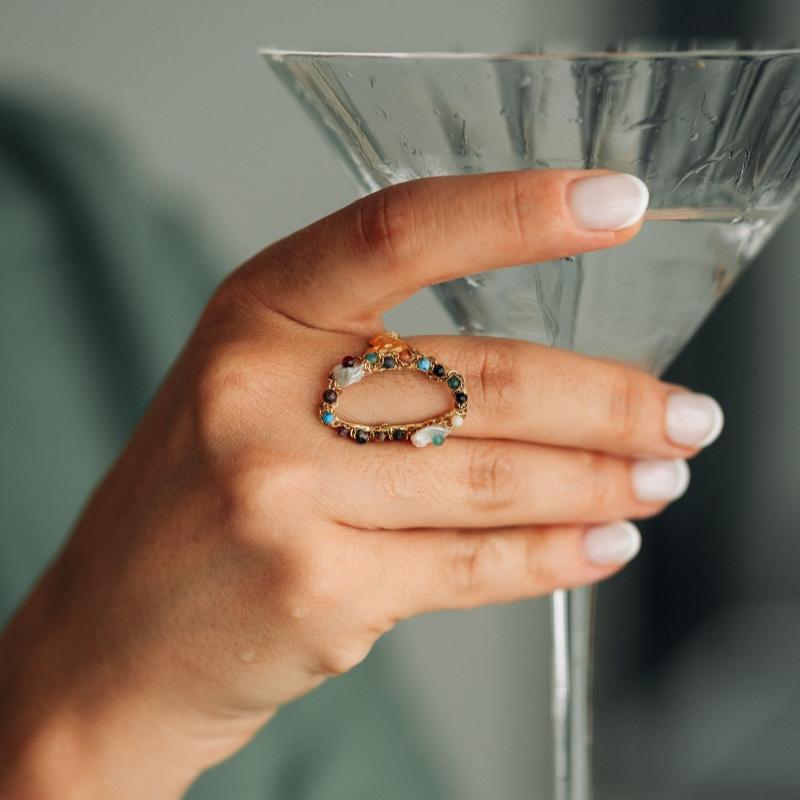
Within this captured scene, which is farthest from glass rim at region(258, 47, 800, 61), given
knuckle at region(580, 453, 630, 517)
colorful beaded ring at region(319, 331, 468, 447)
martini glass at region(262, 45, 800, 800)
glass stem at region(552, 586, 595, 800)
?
glass stem at region(552, 586, 595, 800)

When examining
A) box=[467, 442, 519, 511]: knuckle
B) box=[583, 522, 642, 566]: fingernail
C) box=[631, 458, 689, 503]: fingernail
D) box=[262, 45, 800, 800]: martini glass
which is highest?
box=[262, 45, 800, 800]: martini glass

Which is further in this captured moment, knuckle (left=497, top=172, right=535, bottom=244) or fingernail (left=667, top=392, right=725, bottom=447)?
fingernail (left=667, top=392, right=725, bottom=447)

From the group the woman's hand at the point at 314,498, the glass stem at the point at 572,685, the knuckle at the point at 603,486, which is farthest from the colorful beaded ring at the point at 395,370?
the glass stem at the point at 572,685

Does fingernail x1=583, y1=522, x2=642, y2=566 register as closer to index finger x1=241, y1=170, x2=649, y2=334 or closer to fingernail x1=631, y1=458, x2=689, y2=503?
fingernail x1=631, y1=458, x2=689, y2=503

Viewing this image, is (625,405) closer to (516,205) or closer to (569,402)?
(569,402)

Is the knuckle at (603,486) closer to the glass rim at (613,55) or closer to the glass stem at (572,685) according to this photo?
the glass stem at (572,685)

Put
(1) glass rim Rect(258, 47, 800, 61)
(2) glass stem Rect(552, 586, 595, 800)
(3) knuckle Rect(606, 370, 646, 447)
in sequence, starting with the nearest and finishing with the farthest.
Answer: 1. (1) glass rim Rect(258, 47, 800, 61)
2. (3) knuckle Rect(606, 370, 646, 447)
3. (2) glass stem Rect(552, 586, 595, 800)

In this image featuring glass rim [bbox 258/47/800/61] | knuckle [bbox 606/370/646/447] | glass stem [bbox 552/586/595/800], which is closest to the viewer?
glass rim [bbox 258/47/800/61]
